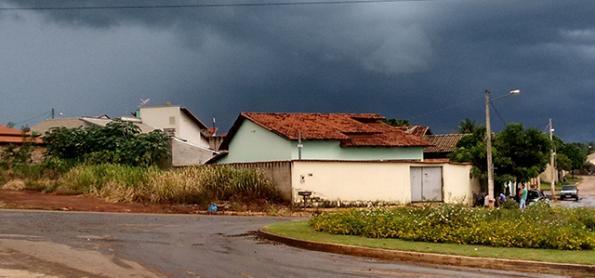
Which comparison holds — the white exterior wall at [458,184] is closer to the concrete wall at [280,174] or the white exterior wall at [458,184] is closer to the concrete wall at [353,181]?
the concrete wall at [353,181]

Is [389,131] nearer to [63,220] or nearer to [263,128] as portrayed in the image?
[263,128]

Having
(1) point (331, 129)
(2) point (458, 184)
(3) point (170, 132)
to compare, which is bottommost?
(2) point (458, 184)

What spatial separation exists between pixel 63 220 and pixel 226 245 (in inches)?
388

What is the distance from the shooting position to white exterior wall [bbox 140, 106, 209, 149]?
66.4 metres

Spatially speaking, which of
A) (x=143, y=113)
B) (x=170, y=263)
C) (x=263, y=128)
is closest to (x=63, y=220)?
(x=170, y=263)

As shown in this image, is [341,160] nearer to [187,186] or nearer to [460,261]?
[187,186]

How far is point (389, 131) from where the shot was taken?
2008 inches

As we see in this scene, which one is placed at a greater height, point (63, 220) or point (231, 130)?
point (231, 130)

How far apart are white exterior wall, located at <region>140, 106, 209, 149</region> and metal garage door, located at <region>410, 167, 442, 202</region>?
102 ft

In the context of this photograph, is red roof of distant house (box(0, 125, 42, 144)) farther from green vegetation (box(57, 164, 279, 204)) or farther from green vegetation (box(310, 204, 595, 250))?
green vegetation (box(310, 204, 595, 250))

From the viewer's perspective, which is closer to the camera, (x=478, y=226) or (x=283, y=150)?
(x=478, y=226)

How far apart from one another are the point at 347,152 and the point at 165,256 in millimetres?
31560

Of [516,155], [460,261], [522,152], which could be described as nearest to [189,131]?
[516,155]

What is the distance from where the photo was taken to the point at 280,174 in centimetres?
3550
